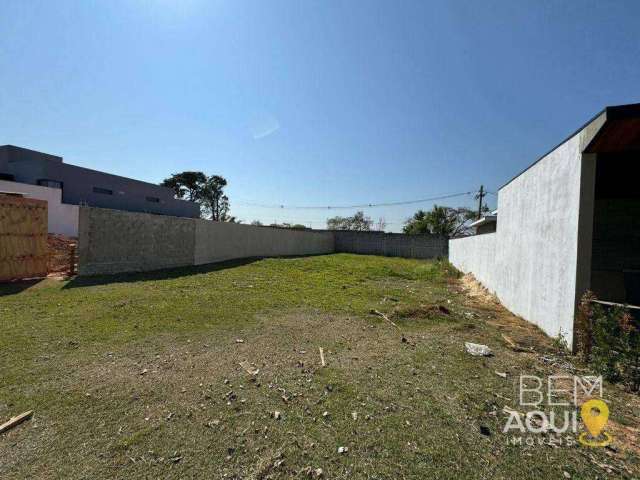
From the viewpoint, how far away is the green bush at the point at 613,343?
2836 mm

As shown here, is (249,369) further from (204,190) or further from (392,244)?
(204,190)

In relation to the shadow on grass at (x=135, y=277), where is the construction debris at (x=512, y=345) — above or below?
below

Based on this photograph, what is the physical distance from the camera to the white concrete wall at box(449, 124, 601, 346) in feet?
11.6

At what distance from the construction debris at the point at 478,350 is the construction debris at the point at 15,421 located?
442cm

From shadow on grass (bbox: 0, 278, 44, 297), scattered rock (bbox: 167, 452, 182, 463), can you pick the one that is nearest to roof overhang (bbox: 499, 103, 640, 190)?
scattered rock (bbox: 167, 452, 182, 463)

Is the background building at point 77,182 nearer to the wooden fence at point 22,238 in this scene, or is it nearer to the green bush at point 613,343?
the wooden fence at point 22,238

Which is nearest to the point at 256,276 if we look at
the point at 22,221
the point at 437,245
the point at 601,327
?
the point at 22,221

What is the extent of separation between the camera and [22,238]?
22.5 feet

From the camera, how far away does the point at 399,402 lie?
96.9 inches

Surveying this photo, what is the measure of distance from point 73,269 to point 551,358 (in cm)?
1050

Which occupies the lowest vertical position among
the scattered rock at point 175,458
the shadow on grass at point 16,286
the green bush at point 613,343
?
the scattered rock at point 175,458

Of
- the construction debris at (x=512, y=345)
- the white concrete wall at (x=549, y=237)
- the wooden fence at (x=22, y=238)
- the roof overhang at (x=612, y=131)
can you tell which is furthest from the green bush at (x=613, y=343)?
the wooden fence at (x=22, y=238)

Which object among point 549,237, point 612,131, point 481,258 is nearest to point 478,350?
point 549,237

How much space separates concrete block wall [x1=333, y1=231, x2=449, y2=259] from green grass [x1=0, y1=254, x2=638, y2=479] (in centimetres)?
1668
